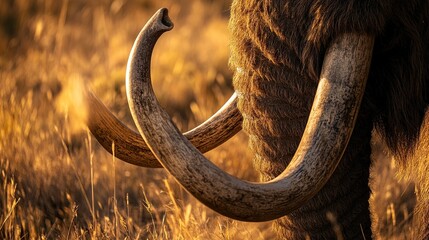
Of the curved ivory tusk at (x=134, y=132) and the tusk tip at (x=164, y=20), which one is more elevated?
the tusk tip at (x=164, y=20)

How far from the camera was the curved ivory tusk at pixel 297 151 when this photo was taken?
5.93 ft

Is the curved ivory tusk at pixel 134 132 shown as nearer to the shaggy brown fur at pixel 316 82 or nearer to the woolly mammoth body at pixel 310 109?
the woolly mammoth body at pixel 310 109

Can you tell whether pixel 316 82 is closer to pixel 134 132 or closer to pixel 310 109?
pixel 310 109

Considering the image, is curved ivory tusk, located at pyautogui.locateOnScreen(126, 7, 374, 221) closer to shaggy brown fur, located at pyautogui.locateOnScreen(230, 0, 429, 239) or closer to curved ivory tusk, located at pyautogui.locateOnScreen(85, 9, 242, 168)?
shaggy brown fur, located at pyautogui.locateOnScreen(230, 0, 429, 239)

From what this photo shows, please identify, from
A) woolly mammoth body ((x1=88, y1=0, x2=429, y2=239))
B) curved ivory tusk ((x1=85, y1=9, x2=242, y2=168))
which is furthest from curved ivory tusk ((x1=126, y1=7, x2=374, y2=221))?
curved ivory tusk ((x1=85, y1=9, x2=242, y2=168))

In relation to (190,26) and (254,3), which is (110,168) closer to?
(254,3)

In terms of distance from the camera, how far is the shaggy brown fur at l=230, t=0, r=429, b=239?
1.99 m

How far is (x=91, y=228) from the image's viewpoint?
2.69 metres

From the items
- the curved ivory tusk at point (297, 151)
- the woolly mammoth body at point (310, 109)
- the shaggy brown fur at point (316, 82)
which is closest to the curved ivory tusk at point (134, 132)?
the woolly mammoth body at point (310, 109)

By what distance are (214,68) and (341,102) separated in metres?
4.24

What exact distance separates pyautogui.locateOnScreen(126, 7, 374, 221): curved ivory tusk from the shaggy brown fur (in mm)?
65

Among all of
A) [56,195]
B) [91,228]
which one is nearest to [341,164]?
[91,228]

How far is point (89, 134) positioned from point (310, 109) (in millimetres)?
1153

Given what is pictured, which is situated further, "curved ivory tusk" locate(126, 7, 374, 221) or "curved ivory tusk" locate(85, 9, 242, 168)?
"curved ivory tusk" locate(85, 9, 242, 168)
